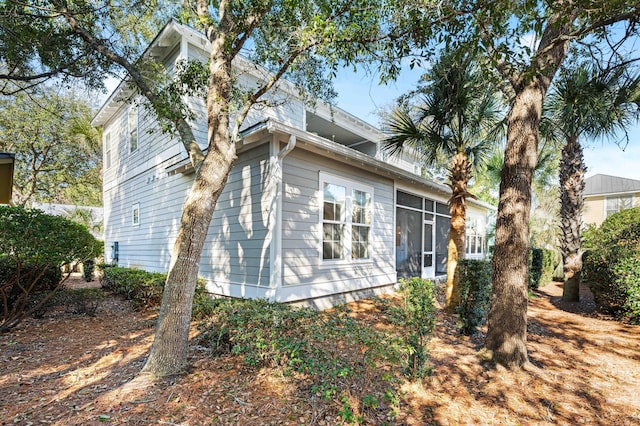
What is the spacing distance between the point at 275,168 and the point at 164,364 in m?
3.59

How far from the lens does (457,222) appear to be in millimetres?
6469

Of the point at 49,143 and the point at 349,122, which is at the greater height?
the point at 349,122

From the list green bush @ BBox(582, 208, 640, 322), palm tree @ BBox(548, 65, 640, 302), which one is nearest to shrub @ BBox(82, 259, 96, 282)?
palm tree @ BBox(548, 65, 640, 302)

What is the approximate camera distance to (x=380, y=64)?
477cm

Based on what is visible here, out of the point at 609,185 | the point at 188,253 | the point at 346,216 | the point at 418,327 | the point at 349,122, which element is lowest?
the point at 418,327

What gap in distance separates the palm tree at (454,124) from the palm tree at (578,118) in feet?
4.45

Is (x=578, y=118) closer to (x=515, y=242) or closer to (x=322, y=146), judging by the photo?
(x=515, y=242)

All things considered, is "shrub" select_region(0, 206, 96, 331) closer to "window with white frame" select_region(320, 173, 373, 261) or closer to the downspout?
the downspout

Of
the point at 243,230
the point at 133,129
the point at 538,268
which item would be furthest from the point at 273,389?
the point at 133,129

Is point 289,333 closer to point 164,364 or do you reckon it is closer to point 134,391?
point 164,364

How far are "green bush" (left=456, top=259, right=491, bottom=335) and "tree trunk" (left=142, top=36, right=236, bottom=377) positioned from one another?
4.34 metres

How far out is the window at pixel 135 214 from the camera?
10723 millimetres

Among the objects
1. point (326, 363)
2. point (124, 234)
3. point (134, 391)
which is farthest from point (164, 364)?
point (124, 234)

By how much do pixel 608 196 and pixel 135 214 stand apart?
2809cm
